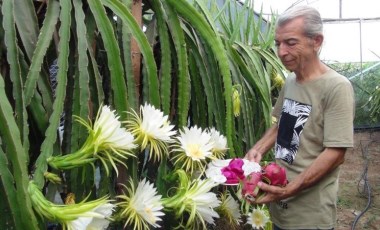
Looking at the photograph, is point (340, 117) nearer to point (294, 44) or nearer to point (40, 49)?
point (294, 44)

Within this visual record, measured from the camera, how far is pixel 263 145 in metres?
1.17

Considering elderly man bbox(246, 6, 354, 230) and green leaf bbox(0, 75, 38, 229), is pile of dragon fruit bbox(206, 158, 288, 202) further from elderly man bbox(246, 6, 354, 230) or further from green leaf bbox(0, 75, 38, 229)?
green leaf bbox(0, 75, 38, 229)

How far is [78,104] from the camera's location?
756 millimetres

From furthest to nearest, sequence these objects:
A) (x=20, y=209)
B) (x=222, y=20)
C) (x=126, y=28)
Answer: (x=222, y=20)
(x=126, y=28)
(x=20, y=209)

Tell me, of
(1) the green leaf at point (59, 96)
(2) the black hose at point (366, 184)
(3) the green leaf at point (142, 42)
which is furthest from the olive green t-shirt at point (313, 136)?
(2) the black hose at point (366, 184)

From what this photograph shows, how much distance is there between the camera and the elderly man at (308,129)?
3.23ft

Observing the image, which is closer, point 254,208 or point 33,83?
point 33,83

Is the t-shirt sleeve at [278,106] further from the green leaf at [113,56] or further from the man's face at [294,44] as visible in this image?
the green leaf at [113,56]

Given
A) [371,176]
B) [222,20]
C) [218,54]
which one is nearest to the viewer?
[218,54]

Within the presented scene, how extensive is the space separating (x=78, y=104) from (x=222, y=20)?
0.91 m

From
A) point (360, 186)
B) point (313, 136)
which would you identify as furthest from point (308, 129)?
point (360, 186)

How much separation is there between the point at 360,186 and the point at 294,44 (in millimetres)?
3188

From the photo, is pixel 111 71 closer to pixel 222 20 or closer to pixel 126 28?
pixel 126 28

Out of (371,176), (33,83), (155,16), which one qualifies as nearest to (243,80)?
(155,16)
